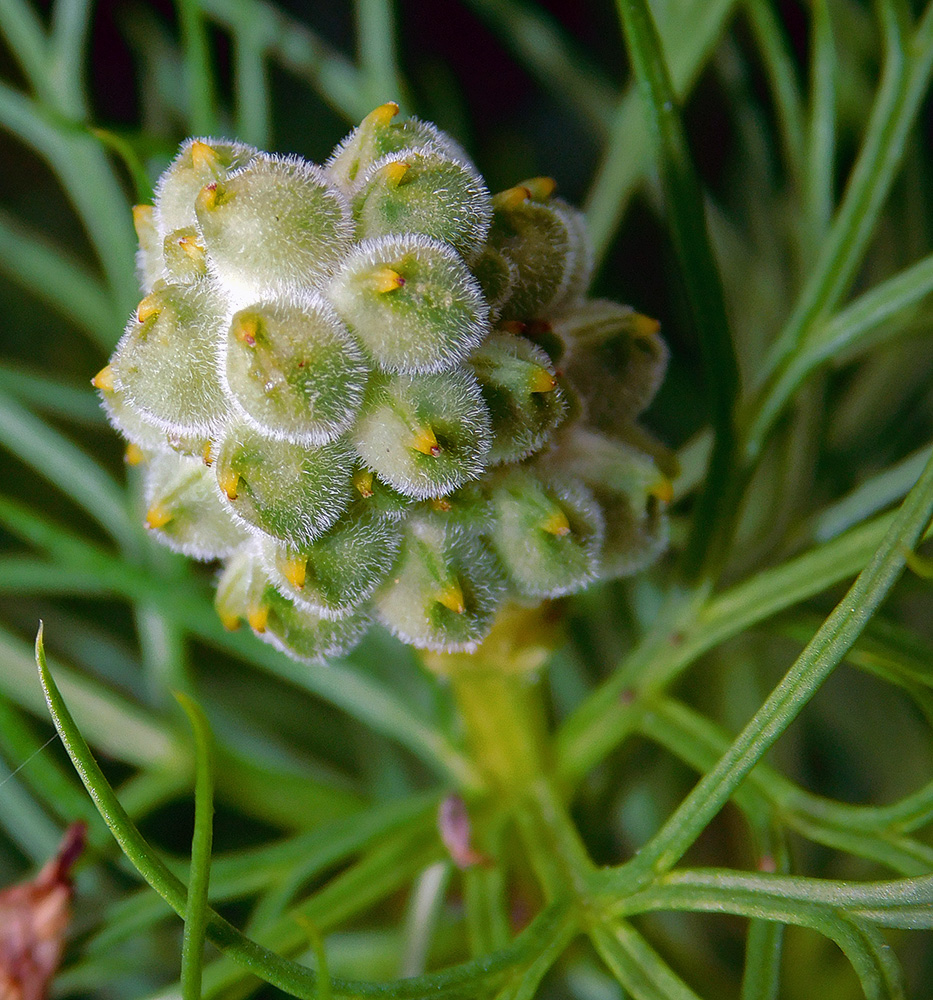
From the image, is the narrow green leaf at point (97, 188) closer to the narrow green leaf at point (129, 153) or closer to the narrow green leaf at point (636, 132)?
the narrow green leaf at point (129, 153)

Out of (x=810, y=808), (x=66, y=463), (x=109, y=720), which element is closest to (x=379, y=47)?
(x=66, y=463)

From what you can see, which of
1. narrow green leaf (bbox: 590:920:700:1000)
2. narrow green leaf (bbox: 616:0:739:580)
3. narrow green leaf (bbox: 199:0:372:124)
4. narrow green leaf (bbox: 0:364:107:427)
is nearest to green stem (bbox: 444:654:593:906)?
narrow green leaf (bbox: 590:920:700:1000)

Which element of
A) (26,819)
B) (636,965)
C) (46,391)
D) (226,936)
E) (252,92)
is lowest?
(26,819)

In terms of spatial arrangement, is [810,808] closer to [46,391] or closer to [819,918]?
[819,918]

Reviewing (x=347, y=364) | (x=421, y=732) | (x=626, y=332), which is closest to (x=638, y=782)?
(x=421, y=732)

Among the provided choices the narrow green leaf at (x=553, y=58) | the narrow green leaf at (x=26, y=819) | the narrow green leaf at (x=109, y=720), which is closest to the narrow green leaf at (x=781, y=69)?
the narrow green leaf at (x=553, y=58)

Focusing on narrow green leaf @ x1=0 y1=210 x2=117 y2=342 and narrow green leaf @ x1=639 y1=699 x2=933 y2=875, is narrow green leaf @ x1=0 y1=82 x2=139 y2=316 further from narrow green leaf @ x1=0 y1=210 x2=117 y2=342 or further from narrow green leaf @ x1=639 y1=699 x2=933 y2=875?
narrow green leaf @ x1=639 y1=699 x2=933 y2=875

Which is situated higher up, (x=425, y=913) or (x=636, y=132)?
(x=636, y=132)
